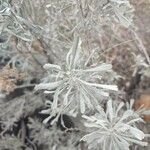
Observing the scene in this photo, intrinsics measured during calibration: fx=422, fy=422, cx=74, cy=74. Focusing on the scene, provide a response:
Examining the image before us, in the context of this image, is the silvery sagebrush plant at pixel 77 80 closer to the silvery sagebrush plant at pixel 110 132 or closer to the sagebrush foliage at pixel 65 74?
the sagebrush foliage at pixel 65 74

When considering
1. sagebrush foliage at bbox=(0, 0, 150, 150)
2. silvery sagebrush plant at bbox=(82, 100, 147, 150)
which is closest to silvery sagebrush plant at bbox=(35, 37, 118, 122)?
sagebrush foliage at bbox=(0, 0, 150, 150)

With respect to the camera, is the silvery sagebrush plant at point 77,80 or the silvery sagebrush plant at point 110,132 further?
the silvery sagebrush plant at point 110,132

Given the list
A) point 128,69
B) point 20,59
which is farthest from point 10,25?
point 128,69

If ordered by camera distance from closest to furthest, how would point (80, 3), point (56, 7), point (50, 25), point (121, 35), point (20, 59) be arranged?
point (80, 3) < point (56, 7) < point (50, 25) < point (20, 59) < point (121, 35)

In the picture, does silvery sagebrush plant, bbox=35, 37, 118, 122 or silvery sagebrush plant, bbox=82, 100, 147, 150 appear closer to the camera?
silvery sagebrush plant, bbox=35, 37, 118, 122

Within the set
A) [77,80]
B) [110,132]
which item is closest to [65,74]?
[77,80]

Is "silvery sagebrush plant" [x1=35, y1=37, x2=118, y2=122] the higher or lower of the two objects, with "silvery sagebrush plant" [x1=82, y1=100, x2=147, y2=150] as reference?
higher

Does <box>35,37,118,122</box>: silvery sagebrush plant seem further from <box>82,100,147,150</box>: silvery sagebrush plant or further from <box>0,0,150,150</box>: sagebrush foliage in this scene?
<box>82,100,147,150</box>: silvery sagebrush plant

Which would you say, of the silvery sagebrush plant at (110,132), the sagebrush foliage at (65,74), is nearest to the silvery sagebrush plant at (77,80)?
the sagebrush foliage at (65,74)

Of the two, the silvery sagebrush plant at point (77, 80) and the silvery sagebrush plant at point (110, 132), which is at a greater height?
the silvery sagebrush plant at point (77, 80)

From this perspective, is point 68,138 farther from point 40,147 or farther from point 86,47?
point 86,47

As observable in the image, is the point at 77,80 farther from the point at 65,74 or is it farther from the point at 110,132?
the point at 110,132
